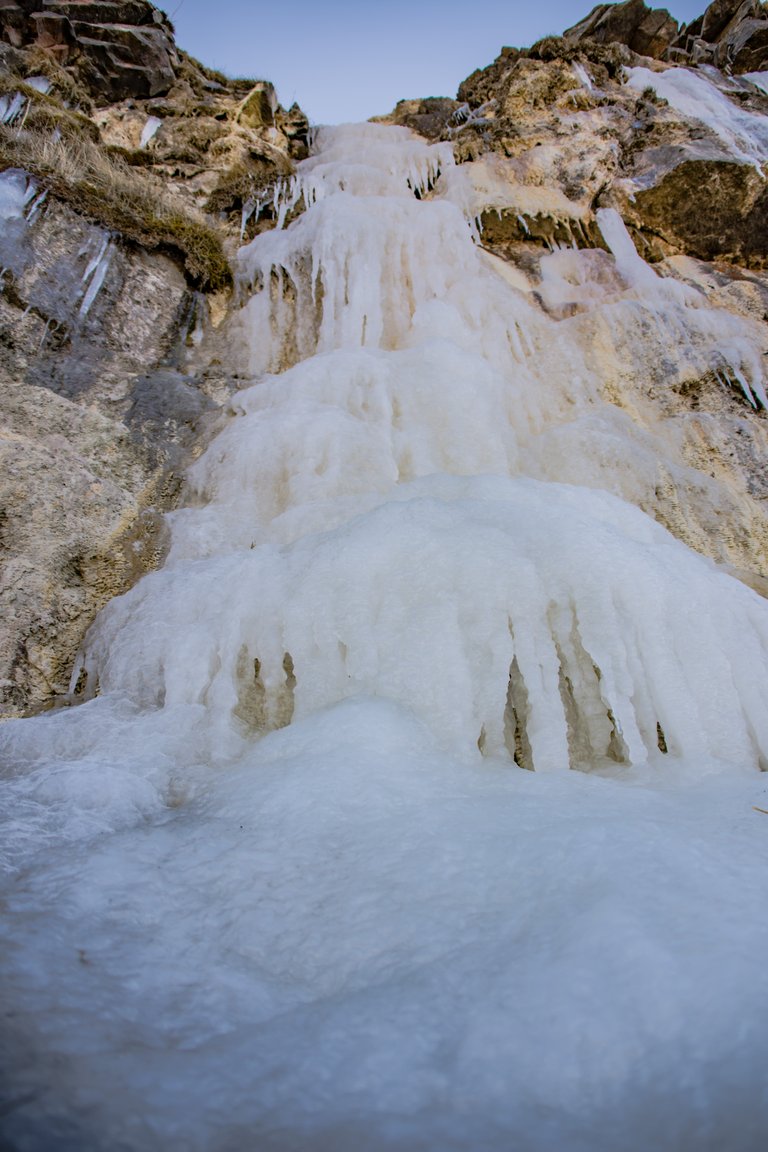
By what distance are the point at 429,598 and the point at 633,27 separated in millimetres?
13432

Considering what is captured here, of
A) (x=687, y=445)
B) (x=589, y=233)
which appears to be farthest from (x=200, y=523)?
(x=589, y=233)

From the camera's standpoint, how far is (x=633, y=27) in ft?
35.7

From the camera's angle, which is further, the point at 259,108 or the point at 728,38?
the point at 728,38

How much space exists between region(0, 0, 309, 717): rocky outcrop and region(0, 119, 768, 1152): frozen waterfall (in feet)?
1.09

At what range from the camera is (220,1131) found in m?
0.70

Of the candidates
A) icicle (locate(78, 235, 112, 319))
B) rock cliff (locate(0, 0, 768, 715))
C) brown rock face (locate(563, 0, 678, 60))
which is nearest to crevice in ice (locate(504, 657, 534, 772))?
rock cliff (locate(0, 0, 768, 715))

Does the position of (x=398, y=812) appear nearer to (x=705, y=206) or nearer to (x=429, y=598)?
(x=429, y=598)

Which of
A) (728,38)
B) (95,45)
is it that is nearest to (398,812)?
(95,45)

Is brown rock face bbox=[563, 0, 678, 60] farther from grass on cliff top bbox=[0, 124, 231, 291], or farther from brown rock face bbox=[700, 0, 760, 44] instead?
grass on cliff top bbox=[0, 124, 231, 291]

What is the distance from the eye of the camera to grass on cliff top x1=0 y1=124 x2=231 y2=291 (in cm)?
520

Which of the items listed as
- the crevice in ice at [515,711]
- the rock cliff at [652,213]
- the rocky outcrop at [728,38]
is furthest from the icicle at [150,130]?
the crevice in ice at [515,711]

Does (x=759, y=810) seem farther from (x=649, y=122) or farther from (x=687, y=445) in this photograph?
(x=649, y=122)

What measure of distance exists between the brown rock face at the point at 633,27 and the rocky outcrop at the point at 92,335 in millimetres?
6968

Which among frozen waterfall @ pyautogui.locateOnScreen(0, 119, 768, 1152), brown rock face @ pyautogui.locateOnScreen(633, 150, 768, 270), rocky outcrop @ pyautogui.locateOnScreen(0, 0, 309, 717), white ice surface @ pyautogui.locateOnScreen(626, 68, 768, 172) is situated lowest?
frozen waterfall @ pyautogui.locateOnScreen(0, 119, 768, 1152)
